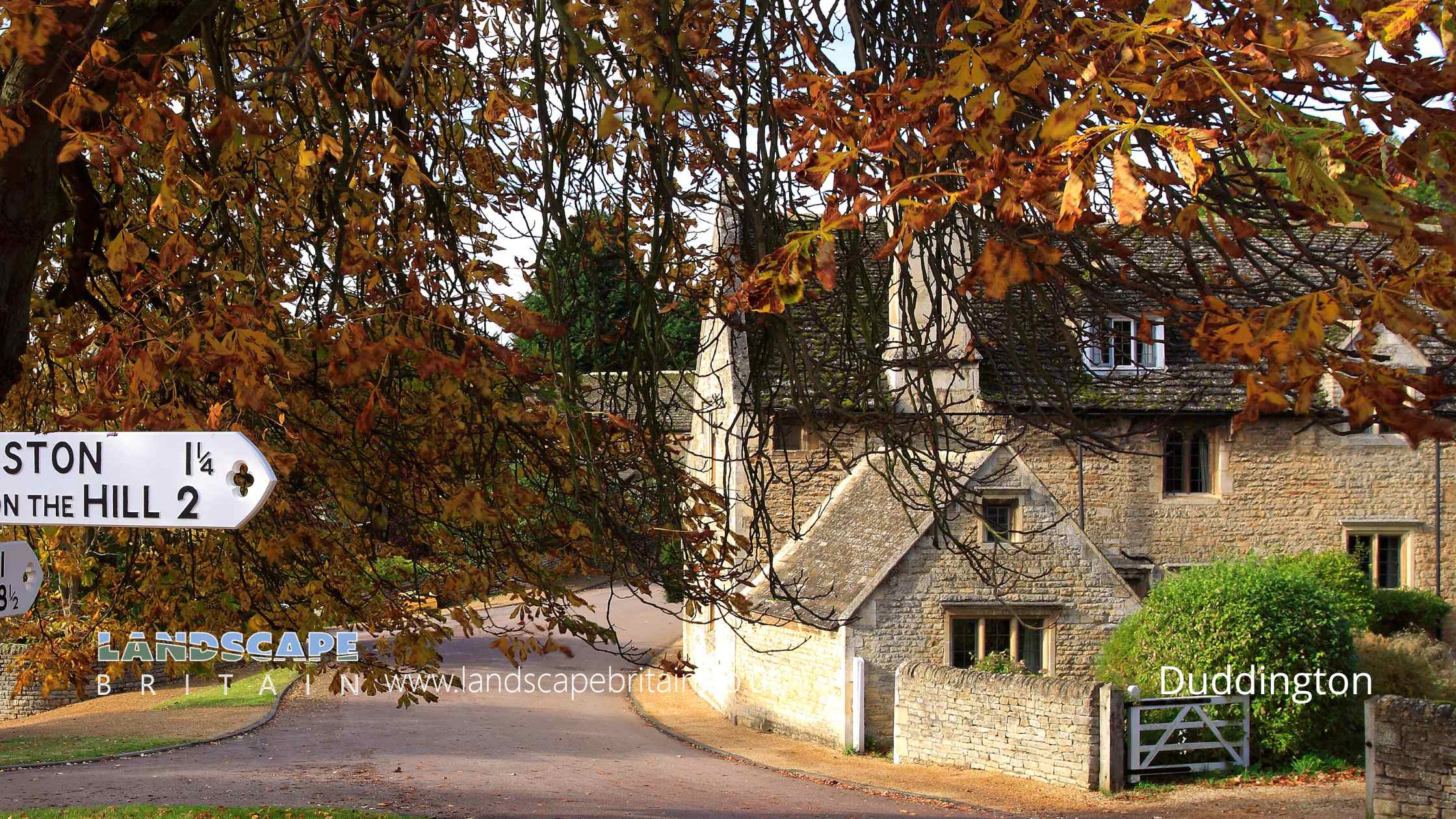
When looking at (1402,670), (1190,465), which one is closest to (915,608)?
(1402,670)

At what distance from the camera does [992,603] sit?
66.5 feet

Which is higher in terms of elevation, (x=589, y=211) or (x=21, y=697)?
(x=589, y=211)

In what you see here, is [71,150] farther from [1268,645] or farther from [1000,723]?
[1268,645]

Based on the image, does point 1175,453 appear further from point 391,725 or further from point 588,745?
point 391,725

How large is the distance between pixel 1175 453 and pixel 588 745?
12572 millimetres

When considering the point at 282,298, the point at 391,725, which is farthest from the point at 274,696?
the point at 282,298

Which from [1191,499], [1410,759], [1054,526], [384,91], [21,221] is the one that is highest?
[384,91]

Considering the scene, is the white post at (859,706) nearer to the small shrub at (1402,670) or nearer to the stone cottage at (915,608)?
the stone cottage at (915,608)

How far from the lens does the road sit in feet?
50.6

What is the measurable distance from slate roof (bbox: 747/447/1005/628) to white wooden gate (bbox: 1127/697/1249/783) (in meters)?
4.27

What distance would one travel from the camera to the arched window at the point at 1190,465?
24438mm

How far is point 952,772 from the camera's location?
18141mm

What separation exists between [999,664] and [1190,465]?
7390 mm

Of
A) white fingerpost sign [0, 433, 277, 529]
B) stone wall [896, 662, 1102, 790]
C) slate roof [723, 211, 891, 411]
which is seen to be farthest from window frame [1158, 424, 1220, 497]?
white fingerpost sign [0, 433, 277, 529]
